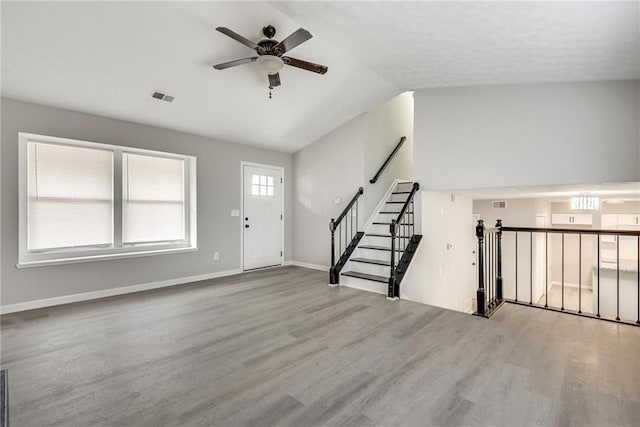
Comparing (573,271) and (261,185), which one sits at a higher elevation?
(261,185)

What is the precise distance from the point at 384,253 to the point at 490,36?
319 cm

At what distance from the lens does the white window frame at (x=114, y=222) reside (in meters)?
3.52

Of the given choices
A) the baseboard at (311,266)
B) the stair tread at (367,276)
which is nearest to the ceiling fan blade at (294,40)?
the stair tread at (367,276)

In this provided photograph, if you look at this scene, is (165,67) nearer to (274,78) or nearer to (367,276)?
(274,78)

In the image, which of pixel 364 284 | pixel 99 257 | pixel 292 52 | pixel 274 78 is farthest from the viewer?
pixel 364 284

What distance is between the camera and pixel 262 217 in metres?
6.13

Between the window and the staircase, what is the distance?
2217 mm

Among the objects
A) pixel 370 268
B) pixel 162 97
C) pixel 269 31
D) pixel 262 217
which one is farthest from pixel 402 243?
pixel 162 97

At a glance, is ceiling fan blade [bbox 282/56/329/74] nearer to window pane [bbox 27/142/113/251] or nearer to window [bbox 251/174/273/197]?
window pane [bbox 27/142/113/251]

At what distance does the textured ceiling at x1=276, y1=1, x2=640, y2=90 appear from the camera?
2471 mm

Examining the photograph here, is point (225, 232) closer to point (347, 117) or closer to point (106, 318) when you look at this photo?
point (106, 318)

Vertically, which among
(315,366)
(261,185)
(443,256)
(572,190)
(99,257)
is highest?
(261,185)

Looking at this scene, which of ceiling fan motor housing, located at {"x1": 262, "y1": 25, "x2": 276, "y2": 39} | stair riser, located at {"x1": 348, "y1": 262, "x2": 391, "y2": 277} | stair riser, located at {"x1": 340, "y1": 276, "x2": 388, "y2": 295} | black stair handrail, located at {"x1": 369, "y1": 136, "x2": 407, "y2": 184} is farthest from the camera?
black stair handrail, located at {"x1": 369, "y1": 136, "x2": 407, "y2": 184}

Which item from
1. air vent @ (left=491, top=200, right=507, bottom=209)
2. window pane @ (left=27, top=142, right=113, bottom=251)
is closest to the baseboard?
window pane @ (left=27, top=142, right=113, bottom=251)
